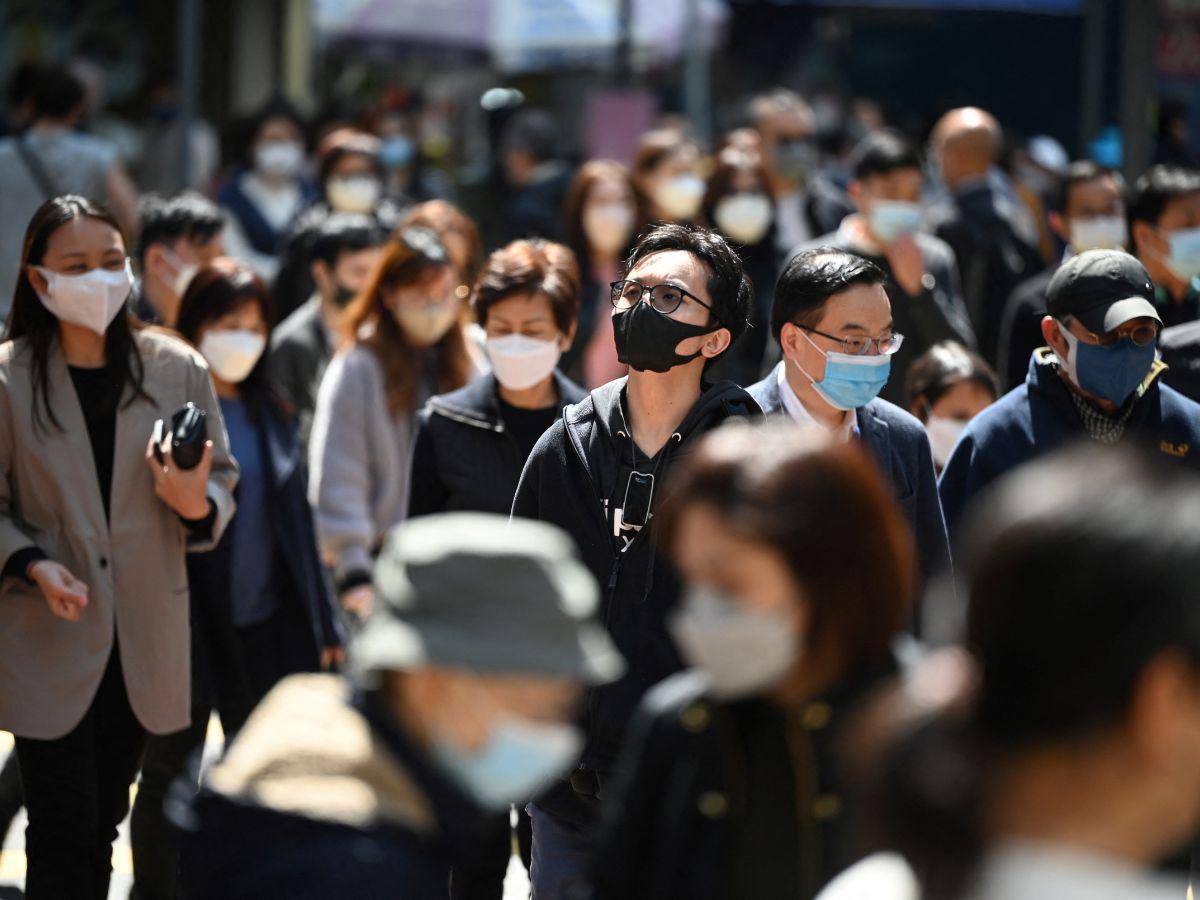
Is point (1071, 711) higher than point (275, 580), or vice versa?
point (1071, 711)

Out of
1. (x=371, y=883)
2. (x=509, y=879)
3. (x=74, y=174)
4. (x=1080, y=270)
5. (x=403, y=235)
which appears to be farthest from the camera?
(x=74, y=174)

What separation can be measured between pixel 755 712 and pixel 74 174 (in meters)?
6.27

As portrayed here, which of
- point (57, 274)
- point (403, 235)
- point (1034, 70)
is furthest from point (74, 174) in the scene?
point (1034, 70)

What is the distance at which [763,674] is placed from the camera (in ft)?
8.71

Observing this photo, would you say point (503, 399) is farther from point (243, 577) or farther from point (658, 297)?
point (658, 297)

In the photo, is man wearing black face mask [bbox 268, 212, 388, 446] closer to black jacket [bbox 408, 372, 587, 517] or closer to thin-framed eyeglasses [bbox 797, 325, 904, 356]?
black jacket [bbox 408, 372, 587, 517]

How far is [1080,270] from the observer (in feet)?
17.0

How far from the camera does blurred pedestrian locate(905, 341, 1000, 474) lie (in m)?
6.22

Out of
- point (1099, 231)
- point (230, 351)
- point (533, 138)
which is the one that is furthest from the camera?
point (533, 138)

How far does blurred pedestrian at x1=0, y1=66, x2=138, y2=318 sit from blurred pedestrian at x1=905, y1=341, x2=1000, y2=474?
147 inches

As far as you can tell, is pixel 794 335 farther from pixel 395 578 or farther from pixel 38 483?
pixel 395 578

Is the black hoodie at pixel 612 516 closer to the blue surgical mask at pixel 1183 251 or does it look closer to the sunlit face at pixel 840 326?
the sunlit face at pixel 840 326

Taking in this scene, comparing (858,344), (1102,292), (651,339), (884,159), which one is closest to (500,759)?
(651,339)

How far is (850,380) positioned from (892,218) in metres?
3.47
